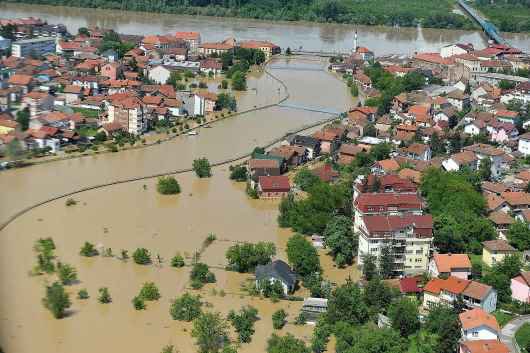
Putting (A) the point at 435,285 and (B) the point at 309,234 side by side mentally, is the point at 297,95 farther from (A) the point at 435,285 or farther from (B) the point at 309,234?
(A) the point at 435,285

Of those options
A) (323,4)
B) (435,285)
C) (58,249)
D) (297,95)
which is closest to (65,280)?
(58,249)

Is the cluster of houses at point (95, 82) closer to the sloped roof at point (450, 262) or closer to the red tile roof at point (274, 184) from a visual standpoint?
the red tile roof at point (274, 184)

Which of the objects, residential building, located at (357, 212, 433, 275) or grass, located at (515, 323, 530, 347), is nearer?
grass, located at (515, 323, 530, 347)

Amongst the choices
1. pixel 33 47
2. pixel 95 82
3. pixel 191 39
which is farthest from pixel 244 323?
pixel 191 39

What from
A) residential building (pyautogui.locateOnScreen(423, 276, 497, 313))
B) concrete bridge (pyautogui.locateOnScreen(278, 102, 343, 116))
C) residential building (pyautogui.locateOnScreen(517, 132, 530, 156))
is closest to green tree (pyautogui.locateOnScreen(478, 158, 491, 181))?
residential building (pyautogui.locateOnScreen(517, 132, 530, 156))

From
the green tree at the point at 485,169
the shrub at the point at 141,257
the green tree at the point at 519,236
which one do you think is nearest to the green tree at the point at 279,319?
the shrub at the point at 141,257

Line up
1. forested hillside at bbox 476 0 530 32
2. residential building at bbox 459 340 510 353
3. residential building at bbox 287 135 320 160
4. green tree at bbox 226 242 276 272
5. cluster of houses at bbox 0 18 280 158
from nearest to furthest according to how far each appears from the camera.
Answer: residential building at bbox 459 340 510 353, green tree at bbox 226 242 276 272, cluster of houses at bbox 0 18 280 158, residential building at bbox 287 135 320 160, forested hillside at bbox 476 0 530 32

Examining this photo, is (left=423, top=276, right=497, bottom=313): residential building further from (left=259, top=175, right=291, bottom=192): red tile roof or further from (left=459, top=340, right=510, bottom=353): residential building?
(left=259, top=175, right=291, bottom=192): red tile roof
